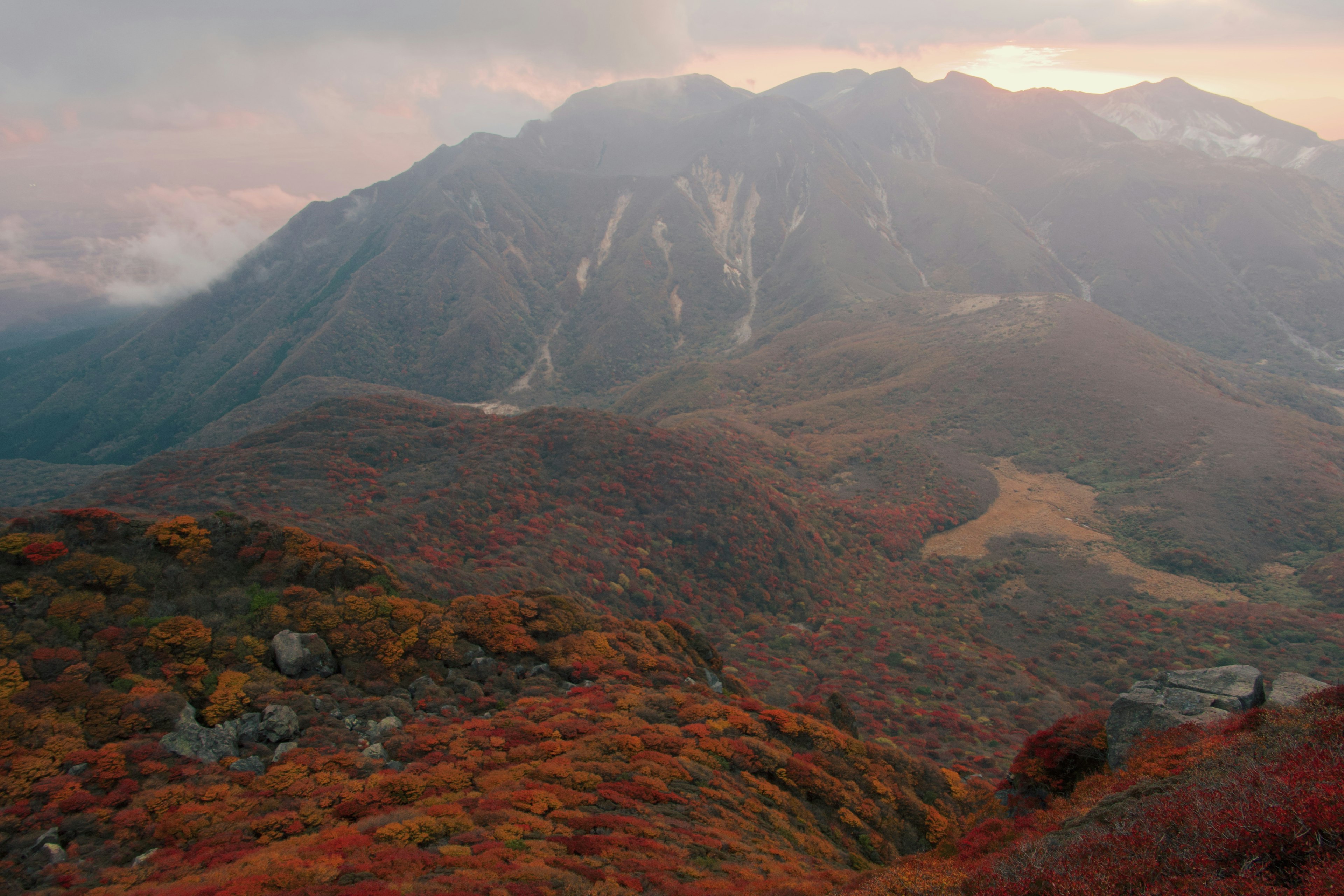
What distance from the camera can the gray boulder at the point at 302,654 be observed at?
22.4 metres

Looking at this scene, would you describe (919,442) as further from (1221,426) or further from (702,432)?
(1221,426)

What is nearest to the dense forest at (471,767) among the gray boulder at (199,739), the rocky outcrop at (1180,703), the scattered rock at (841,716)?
the gray boulder at (199,739)

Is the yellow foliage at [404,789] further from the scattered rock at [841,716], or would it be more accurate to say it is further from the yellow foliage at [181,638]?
the scattered rock at [841,716]

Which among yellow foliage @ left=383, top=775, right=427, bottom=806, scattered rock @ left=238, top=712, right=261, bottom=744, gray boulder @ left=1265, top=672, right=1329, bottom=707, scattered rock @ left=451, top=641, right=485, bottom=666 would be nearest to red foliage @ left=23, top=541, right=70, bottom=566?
scattered rock @ left=238, top=712, right=261, bottom=744

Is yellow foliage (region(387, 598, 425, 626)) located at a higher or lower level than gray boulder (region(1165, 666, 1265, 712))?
higher

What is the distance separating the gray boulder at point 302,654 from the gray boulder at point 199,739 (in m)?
3.07

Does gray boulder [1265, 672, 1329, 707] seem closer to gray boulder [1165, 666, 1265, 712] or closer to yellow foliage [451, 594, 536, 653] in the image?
gray boulder [1165, 666, 1265, 712]

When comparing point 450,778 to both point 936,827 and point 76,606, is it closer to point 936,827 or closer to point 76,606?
point 76,606

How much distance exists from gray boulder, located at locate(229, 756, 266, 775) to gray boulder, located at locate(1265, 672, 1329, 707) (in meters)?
28.3

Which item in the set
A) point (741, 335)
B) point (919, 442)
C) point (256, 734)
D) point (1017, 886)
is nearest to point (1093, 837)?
point (1017, 886)

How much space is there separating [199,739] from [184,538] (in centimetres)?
992

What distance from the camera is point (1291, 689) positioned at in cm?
1762

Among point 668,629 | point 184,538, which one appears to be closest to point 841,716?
point 668,629

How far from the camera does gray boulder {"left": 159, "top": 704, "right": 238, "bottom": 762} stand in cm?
1797
